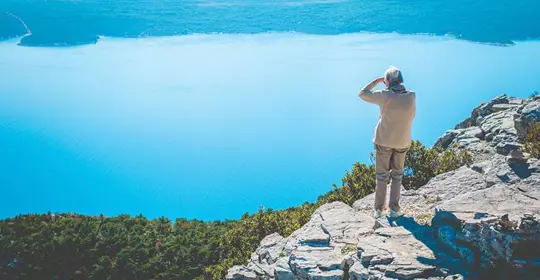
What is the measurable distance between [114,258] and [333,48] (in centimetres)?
6659

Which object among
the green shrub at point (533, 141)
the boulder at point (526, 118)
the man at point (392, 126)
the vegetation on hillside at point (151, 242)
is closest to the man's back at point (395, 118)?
the man at point (392, 126)

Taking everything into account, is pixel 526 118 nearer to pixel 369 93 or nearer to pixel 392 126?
pixel 392 126

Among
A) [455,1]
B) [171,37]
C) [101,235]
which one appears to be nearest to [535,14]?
[455,1]

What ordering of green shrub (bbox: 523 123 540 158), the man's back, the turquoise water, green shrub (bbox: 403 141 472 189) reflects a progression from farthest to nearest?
1. the turquoise water
2. green shrub (bbox: 403 141 472 189)
3. green shrub (bbox: 523 123 540 158)
4. the man's back

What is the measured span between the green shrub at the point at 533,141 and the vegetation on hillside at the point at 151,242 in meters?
1.31

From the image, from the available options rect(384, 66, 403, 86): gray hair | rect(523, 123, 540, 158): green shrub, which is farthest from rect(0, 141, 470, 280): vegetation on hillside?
rect(384, 66, 403, 86): gray hair

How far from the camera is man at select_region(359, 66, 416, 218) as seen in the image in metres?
5.54

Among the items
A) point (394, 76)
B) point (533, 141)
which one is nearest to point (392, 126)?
point (394, 76)

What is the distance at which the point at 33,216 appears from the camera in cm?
1568

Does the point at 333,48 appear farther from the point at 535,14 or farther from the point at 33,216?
the point at 33,216

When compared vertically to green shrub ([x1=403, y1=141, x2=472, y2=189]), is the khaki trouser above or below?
below

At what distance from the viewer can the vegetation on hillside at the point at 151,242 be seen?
30.6ft

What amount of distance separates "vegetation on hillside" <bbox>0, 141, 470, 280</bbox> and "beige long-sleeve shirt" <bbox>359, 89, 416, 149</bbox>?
133 inches

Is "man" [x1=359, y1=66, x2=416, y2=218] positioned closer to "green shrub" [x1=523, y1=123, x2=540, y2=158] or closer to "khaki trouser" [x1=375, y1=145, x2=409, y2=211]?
"khaki trouser" [x1=375, y1=145, x2=409, y2=211]
